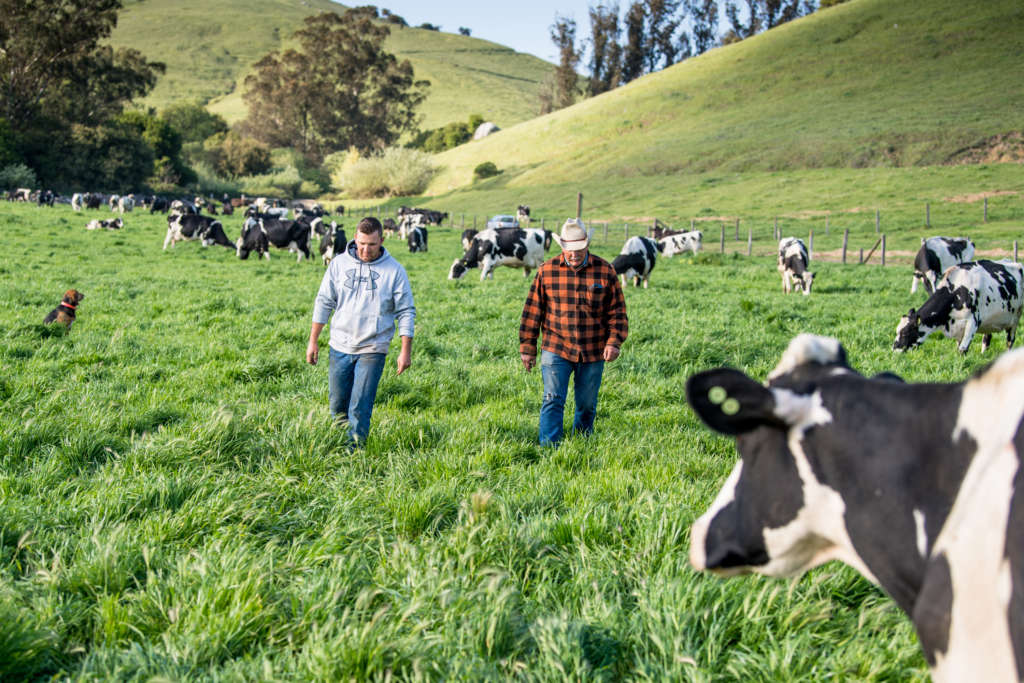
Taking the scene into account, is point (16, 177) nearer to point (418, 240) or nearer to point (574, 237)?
point (418, 240)

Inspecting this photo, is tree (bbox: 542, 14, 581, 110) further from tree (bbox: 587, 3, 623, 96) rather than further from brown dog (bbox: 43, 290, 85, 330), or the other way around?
brown dog (bbox: 43, 290, 85, 330)

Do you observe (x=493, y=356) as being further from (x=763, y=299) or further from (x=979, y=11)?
(x=979, y=11)

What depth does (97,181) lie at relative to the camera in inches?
2235

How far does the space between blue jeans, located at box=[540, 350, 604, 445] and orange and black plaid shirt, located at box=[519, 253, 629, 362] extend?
0.29ft

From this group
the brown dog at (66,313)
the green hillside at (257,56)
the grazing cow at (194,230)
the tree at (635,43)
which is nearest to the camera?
the brown dog at (66,313)

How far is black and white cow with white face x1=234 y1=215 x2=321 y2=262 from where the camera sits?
898 inches

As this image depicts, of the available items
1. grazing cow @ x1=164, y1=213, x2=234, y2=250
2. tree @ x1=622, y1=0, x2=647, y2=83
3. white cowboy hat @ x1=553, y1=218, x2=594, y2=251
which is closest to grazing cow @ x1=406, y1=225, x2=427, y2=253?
grazing cow @ x1=164, y1=213, x2=234, y2=250

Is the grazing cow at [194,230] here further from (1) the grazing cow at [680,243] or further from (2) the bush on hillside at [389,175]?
(2) the bush on hillside at [389,175]

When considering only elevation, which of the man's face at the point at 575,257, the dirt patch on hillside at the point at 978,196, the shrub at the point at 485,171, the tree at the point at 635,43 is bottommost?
the man's face at the point at 575,257

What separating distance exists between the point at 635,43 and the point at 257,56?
94160 mm

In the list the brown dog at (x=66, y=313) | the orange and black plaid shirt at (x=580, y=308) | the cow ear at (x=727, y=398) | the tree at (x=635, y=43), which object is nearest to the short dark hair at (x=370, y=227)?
the orange and black plaid shirt at (x=580, y=308)

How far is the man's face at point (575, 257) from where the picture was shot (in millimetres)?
5742

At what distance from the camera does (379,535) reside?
11.7 feet

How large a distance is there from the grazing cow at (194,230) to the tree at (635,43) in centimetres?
9172
